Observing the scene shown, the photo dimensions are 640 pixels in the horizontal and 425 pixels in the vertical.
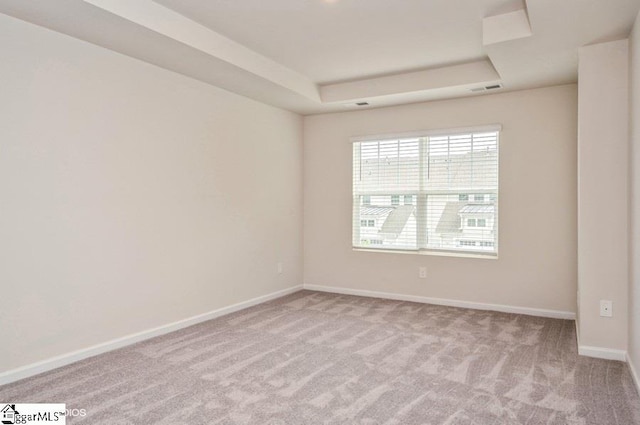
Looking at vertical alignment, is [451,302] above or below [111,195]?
below

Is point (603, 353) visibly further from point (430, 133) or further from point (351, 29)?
point (351, 29)

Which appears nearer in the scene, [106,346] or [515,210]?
[106,346]

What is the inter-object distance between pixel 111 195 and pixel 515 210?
12.9 feet

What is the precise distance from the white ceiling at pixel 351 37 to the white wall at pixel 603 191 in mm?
250

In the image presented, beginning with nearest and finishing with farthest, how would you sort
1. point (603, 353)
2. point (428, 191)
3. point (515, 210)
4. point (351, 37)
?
point (603, 353)
point (351, 37)
point (515, 210)
point (428, 191)

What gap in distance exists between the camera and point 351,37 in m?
3.54

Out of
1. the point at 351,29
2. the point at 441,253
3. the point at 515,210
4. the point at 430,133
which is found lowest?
the point at 441,253

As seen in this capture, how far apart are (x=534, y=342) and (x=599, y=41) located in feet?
7.93

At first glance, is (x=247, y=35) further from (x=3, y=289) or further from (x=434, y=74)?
(x=3, y=289)

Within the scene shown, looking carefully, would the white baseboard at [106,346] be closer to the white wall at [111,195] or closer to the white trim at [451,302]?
the white wall at [111,195]

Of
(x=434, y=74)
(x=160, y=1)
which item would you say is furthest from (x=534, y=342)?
(x=160, y=1)

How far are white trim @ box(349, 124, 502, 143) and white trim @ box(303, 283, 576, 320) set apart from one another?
1.91 metres

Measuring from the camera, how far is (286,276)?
5.53 m

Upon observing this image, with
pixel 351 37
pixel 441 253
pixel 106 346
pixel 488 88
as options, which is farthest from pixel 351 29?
pixel 106 346
